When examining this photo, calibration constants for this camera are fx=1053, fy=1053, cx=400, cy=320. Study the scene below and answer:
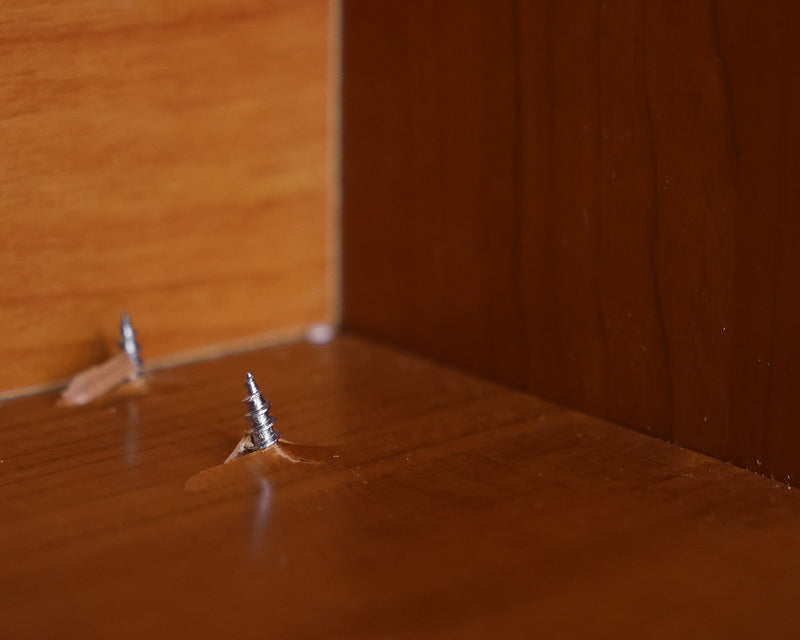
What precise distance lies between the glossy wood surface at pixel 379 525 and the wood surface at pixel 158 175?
0.21ft

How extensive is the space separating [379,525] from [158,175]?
1.06ft

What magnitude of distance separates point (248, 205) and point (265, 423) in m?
0.23

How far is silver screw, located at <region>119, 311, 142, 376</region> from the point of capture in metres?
0.68

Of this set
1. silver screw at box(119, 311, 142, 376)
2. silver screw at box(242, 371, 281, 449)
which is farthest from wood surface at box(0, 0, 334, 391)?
silver screw at box(242, 371, 281, 449)

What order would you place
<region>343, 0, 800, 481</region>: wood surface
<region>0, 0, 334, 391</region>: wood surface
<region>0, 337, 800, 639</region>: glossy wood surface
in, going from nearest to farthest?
<region>0, 337, 800, 639</region>: glossy wood surface → <region>343, 0, 800, 481</region>: wood surface → <region>0, 0, 334, 391</region>: wood surface

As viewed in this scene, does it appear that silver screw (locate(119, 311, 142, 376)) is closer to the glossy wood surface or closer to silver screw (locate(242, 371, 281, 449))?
the glossy wood surface

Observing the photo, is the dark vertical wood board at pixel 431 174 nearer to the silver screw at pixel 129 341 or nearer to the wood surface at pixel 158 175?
the wood surface at pixel 158 175

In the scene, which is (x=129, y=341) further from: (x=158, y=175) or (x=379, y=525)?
(x=379, y=525)

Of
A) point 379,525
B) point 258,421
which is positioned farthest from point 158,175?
point 379,525

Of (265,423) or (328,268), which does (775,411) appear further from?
(328,268)

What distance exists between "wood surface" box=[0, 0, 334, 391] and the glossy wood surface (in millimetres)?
65

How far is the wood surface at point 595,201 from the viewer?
0.53 meters

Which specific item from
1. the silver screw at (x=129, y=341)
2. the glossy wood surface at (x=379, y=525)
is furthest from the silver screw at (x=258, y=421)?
the silver screw at (x=129, y=341)

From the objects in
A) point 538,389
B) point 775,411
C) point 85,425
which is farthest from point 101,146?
point 775,411
